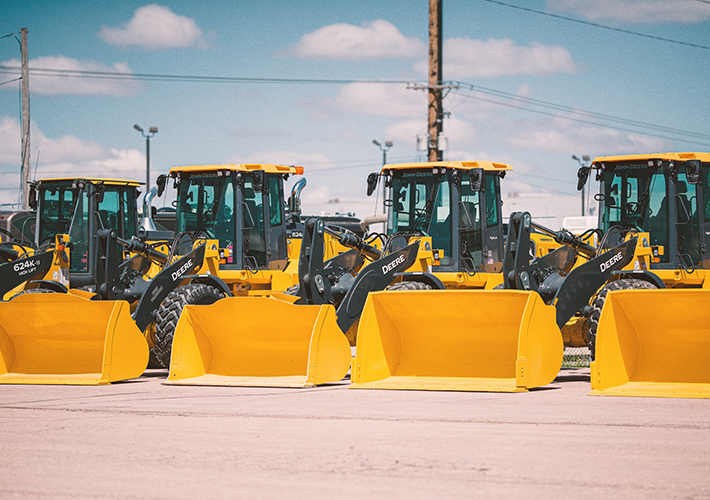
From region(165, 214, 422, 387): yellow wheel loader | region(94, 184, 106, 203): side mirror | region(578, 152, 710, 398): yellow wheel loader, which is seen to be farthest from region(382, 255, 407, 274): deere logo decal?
region(94, 184, 106, 203): side mirror

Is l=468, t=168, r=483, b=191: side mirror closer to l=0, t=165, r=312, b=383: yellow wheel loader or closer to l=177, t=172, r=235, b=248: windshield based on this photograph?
l=0, t=165, r=312, b=383: yellow wheel loader

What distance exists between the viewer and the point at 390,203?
46.9 feet

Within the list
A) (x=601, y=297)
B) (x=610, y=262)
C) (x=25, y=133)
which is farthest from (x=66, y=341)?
(x=25, y=133)

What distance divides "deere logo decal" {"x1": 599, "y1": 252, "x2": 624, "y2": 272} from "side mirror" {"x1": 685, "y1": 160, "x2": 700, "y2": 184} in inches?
54.0

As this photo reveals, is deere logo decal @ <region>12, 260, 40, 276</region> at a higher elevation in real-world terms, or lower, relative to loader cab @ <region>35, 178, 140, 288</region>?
lower

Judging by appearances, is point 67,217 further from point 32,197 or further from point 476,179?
point 476,179

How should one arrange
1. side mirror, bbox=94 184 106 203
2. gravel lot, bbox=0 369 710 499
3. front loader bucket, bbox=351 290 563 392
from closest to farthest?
gravel lot, bbox=0 369 710 499, front loader bucket, bbox=351 290 563 392, side mirror, bbox=94 184 106 203

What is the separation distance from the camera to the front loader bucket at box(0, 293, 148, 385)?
425 inches

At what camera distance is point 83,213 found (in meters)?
16.5

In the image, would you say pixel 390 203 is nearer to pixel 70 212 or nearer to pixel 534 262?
pixel 534 262

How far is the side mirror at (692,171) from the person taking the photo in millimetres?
11812

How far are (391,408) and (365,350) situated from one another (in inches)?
61.7

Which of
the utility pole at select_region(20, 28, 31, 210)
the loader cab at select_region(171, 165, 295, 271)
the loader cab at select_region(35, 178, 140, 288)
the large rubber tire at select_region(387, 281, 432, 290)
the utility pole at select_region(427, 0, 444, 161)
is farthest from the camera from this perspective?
the utility pole at select_region(20, 28, 31, 210)

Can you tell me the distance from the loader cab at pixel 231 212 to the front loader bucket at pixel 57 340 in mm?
3326
